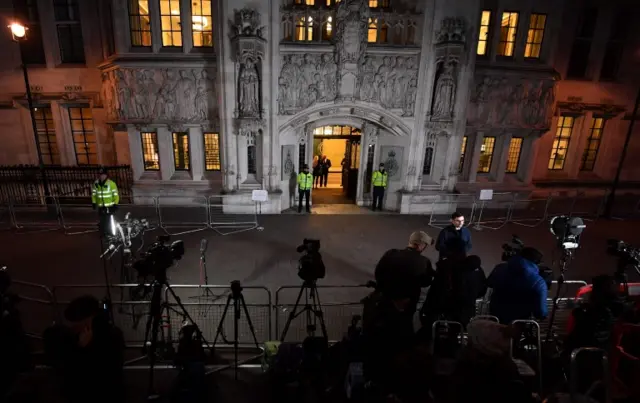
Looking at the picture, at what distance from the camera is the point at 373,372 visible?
427cm

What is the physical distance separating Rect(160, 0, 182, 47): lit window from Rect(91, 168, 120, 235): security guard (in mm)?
5474

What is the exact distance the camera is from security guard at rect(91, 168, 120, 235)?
392 inches

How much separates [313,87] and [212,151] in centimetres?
445

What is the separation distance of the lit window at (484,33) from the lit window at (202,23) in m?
9.02

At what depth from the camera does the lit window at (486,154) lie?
1498cm

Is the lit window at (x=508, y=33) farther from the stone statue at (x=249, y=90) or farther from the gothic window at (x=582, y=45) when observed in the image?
the stone statue at (x=249, y=90)

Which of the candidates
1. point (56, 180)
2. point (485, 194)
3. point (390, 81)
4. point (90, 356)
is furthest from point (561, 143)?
point (56, 180)

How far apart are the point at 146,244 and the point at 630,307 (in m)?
10.1

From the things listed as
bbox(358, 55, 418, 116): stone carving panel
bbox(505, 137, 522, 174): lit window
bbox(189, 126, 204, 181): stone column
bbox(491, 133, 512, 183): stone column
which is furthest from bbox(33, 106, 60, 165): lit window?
bbox(505, 137, 522, 174): lit window

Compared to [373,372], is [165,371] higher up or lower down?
lower down

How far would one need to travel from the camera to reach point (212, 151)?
1427 cm

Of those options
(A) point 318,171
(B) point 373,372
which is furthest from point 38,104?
(B) point 373,372

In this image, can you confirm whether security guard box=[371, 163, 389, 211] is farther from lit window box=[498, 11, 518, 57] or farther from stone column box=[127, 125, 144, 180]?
stone column box=[127, 125, 144, 180]

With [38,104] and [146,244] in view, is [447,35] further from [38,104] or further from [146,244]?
A: [38,104]
